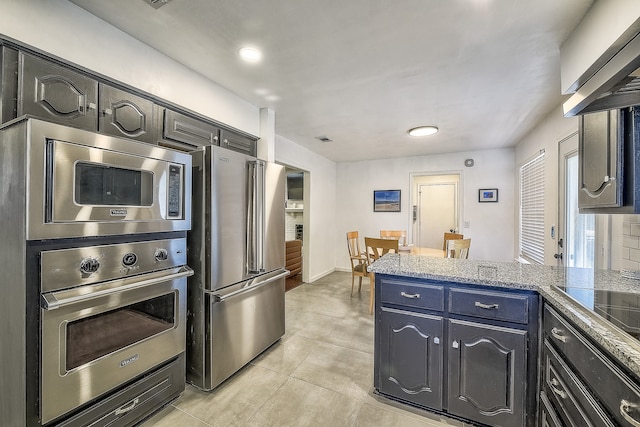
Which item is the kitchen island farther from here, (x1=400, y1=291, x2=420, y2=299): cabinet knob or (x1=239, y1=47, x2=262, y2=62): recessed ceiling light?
(x1=239, y1=47, x2=262, y2=62): recessed ceiling light

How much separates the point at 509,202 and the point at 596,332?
4.58 m

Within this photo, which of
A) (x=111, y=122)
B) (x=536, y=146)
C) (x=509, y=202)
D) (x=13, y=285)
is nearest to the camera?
(x=13, y=285)

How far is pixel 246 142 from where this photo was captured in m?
2.85

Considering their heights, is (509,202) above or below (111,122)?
below

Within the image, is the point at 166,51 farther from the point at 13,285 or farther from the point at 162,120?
the point at 13,285

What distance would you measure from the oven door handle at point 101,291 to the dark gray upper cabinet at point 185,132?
40.3 inches

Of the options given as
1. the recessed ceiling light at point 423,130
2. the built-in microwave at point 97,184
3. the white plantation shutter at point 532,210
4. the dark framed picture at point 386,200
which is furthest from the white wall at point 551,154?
the built-in microwave at point 97,184

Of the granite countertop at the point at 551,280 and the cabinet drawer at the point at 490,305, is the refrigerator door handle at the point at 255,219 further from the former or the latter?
the cabinet drawer at the point at 490,305

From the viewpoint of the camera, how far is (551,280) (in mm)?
1536

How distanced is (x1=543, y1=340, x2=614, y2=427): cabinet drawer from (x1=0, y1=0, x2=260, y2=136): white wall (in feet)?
9.46

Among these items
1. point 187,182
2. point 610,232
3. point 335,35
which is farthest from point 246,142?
point 610,232

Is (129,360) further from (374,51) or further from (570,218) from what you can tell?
(570,218)

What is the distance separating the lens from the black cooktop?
97 centimetres

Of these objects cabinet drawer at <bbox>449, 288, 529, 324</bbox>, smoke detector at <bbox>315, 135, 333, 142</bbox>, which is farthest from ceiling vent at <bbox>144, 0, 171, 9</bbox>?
smoke detector at <bbox>315, 135, 333, 142</bbox>
